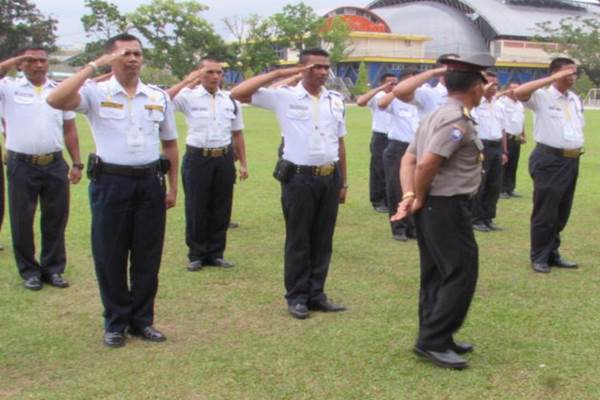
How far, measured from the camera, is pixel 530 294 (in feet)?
18.6

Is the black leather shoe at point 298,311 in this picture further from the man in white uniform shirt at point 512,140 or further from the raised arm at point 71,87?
the man in white uniform shirt at point 512,140

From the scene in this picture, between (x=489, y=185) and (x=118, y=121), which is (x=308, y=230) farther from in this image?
(x=489, y=185)

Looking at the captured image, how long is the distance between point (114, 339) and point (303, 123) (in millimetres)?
2028

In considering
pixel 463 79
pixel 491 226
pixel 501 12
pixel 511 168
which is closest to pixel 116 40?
pixel 463 79

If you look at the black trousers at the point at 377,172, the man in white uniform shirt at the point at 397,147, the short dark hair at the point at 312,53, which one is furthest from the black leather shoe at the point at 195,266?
the black trousers at the point at 377,172

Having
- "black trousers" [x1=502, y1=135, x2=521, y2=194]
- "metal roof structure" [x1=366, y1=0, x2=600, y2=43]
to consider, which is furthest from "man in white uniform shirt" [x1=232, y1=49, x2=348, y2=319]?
"metal roof structure" [x1=366, y1=0, x2=600, y2=43]

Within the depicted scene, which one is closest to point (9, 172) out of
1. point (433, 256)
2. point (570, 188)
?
point (433, 256)

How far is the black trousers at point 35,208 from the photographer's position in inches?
228

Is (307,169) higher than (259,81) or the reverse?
the reverse

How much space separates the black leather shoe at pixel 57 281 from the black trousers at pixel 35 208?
0.14ft

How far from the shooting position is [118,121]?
4.40 metres

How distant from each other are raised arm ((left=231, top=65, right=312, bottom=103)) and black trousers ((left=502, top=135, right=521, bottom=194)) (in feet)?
21.7

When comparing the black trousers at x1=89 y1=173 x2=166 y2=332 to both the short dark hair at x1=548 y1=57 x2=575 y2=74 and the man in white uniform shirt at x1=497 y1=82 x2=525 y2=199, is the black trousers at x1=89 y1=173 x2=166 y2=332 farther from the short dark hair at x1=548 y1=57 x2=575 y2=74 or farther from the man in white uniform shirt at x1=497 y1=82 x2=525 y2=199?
the man in white uniform shirt at x1=497 y1=82 x2=525 y2=199

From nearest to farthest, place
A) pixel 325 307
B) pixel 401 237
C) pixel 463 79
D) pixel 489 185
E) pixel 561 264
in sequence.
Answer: pixel 463 79
pixel 325 307
pixel 561 264
pixel 401 237
pixel 489 185
